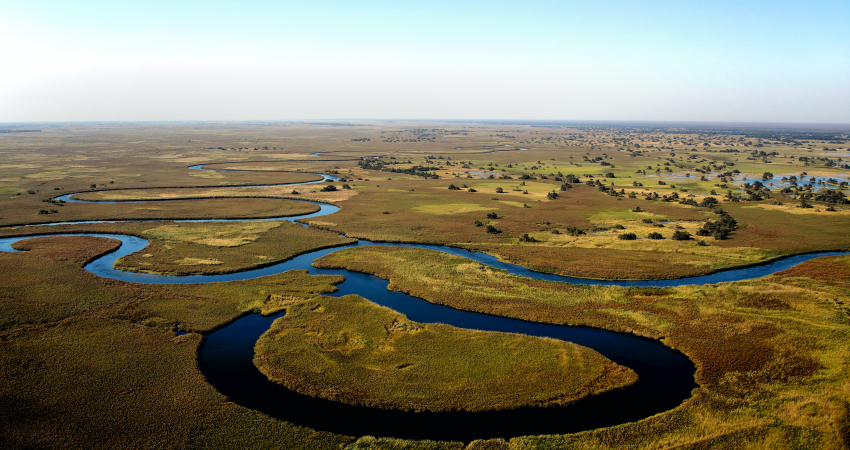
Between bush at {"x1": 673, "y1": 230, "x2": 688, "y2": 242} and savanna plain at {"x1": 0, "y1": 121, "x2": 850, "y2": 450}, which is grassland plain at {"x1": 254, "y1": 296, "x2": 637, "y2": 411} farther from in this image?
bush at {"x1": 673, "y1": 230, "x2": 688, "y2": 242}

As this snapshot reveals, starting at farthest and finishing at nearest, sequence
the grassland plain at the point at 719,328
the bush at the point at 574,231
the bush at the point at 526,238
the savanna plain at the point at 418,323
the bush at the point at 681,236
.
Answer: the bush at the point at 574,231 → the bush at the point at 526,238 → the bush at the point at 681,236 → the savanna plain at the point at 418,323 → the grassland plain at the point at 719,328

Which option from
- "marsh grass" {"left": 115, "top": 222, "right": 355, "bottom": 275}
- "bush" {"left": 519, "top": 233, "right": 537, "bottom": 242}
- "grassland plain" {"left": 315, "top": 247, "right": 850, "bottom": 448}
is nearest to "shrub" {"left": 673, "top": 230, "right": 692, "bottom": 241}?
"grassland plain" {"left": 315, "top": 247, "right": 850, "bottom": 448}

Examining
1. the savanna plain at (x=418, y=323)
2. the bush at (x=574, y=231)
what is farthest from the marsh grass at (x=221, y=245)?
the bush at (x=574, y=231)

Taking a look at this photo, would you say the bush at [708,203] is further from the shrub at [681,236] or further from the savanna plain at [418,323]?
the shrub at [681,236]

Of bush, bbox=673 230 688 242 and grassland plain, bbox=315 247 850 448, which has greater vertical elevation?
bush, bbox=673 230 688 242

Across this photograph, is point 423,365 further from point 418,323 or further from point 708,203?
point 708,203

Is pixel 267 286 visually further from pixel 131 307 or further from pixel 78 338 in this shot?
pixel 78 338

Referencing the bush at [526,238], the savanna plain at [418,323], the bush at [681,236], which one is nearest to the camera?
the savanna plain at [418,323]
